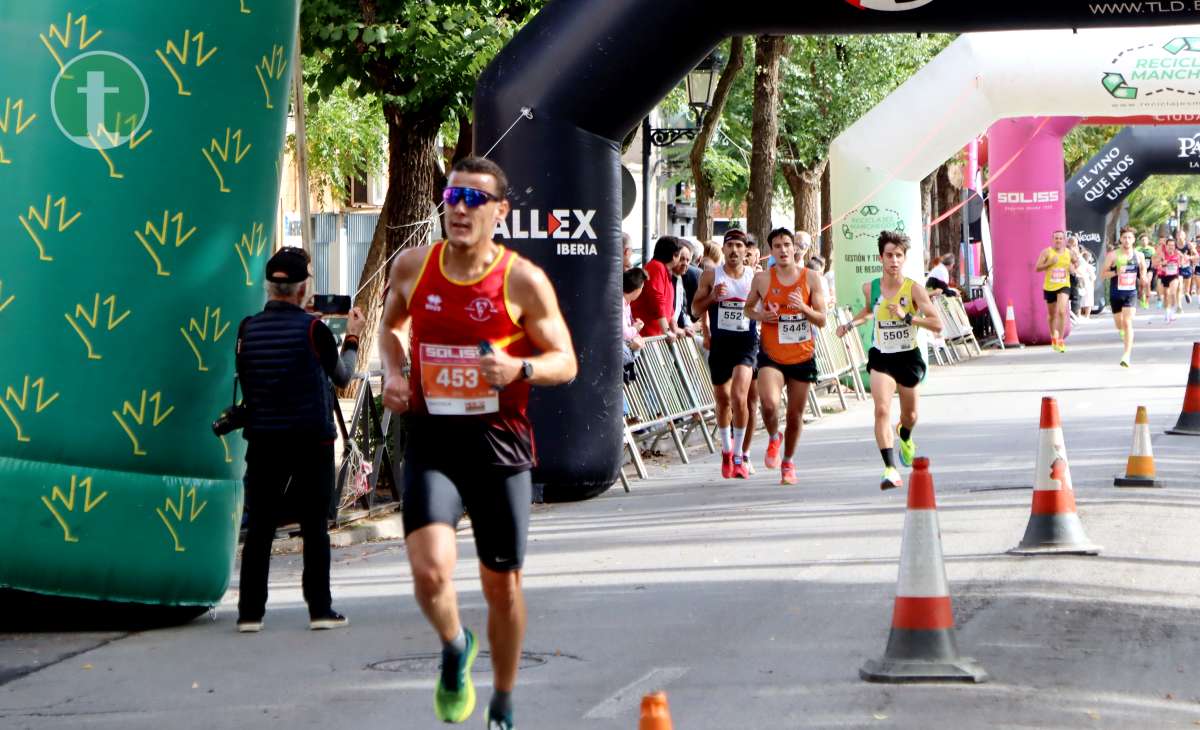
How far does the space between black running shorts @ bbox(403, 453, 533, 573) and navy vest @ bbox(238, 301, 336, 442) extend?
2.81 metres

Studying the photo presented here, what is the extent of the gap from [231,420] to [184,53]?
1.72 metres

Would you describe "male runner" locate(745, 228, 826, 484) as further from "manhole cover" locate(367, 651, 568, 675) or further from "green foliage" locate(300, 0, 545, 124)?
"manhole cover" locate(367, 651, 568, 675)

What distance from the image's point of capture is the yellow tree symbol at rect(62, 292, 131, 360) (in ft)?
27.7

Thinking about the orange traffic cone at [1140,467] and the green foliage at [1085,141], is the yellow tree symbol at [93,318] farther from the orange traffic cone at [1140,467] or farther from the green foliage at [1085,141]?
the green foliage at [1085,141]

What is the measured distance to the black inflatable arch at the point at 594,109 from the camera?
1273 centimetres

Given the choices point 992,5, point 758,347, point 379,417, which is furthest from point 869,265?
point 379,417

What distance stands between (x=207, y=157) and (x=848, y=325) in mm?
6501

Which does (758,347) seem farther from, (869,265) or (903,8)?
(869,265)

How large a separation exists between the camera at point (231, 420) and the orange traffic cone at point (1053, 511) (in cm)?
415

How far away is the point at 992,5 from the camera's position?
13.2 metres

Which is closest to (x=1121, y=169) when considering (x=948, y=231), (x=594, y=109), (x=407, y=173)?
(x=948, y=231)

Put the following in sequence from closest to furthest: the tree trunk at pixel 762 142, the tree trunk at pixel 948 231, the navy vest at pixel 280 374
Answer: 1. the navy vest at pixel 280 374
2. the tree trunk at pixel 762 142
3. the tree trunk at pixel 948 231

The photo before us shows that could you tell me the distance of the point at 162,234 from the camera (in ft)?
28.3

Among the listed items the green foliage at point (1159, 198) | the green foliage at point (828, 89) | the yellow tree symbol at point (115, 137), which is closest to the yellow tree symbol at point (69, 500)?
the yellow tree symbol at point (115, 137)
